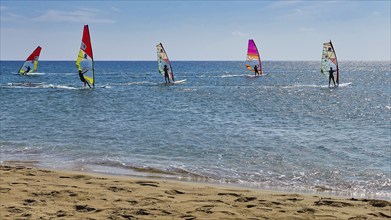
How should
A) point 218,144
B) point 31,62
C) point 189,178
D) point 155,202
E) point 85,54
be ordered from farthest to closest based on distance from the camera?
point 31,62 < point 85,54 < point 218,144 < point 189,178 < point 155,202

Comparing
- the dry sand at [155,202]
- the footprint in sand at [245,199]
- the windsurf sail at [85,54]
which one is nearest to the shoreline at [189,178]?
the dry sand at [155,202]

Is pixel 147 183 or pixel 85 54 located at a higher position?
pixel 85 54

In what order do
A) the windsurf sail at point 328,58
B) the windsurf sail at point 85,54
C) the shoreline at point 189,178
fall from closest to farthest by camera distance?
the shoreline at point 189,178 → the windsurf sail at point 85,54 → the windsurf sail at point 328,58

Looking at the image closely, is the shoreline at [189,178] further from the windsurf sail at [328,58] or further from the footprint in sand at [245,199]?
the windsurf sail at [328,58]

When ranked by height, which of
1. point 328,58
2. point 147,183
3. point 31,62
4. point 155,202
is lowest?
point 147,183

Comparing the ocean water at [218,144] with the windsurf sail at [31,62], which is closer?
the ocean water at [218,144]

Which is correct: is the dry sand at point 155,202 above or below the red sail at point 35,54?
below

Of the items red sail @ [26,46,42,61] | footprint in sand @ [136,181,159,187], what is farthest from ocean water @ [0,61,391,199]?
red sail @ [26,46,42,61]

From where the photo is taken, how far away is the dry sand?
6605mm

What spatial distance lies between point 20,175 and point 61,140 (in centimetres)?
579

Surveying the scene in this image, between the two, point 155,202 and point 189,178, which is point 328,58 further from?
point 155,202

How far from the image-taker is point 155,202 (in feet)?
23.8

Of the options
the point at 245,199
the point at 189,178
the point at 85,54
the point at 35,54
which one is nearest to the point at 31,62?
the point at 35,54

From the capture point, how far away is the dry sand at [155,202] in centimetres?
661
